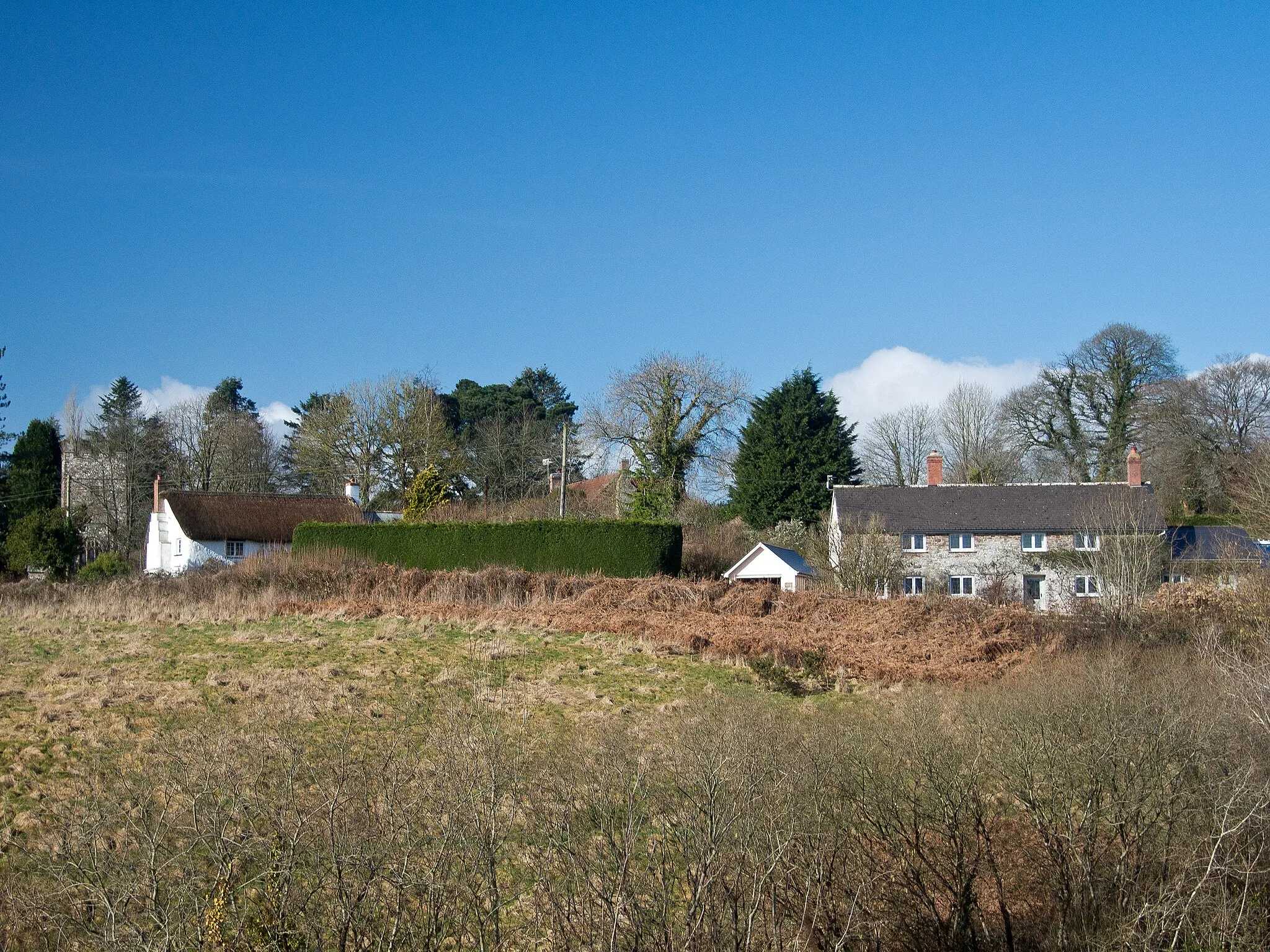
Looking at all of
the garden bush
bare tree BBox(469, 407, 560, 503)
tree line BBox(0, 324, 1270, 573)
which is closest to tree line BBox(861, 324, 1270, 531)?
tree line BBox(0, 324, 1270, 573)

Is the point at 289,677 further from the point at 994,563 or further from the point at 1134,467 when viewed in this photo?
the point at 1134,467

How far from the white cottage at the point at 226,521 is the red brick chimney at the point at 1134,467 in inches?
1165

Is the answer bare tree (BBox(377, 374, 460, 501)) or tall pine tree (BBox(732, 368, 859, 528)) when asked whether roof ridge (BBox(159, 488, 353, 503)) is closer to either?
bare tree (BBox(377, 374, 460, 501))

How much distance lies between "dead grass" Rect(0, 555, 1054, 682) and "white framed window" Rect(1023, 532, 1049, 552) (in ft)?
60.0

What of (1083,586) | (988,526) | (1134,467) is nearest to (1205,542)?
(1083,586)

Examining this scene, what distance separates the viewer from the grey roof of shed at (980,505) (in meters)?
39.0

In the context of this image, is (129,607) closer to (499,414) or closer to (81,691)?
(81,691)

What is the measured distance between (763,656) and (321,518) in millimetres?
30235

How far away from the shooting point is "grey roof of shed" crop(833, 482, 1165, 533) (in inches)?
1534

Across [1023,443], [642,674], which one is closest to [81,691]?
[642,674]

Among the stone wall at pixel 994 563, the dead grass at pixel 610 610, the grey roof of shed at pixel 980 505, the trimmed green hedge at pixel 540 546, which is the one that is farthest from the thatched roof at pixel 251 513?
the stone wall at pixel 994 563

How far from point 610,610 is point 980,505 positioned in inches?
889

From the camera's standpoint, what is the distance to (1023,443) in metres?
49.6

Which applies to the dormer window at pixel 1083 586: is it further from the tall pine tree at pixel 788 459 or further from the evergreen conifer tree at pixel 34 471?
the evergreen conifer tree at pixel 34 471
